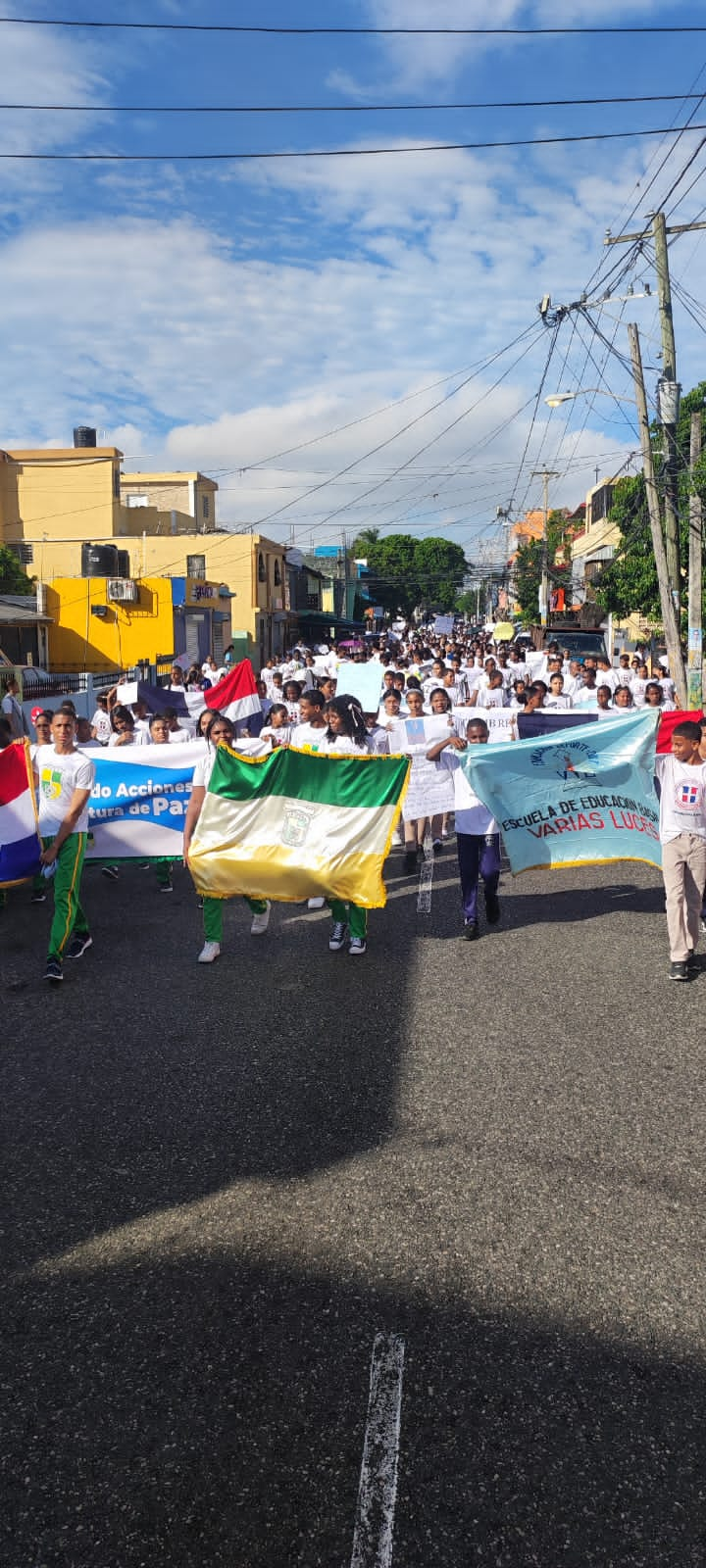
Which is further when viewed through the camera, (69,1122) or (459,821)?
(459,821)

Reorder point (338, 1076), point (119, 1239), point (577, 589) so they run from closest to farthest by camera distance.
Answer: point (119, 1239) < point (338, 1076) < point (577, 589)

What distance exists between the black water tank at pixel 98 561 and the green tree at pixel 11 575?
2.17 m

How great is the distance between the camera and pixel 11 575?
3888 centimetres

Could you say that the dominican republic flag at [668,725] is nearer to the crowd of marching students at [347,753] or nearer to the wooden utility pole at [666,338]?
the crowd of marching students at [347,753]

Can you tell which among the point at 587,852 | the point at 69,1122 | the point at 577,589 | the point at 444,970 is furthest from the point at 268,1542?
the point at 577,589

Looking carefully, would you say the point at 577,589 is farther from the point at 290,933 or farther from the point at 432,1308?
the point at 432,1308

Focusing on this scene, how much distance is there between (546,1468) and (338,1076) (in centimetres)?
299

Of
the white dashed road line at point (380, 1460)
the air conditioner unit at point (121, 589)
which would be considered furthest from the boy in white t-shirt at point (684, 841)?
the air conditioner unit at point (121, 589)

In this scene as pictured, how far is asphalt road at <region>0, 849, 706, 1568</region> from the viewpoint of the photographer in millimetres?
3146

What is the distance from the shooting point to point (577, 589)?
228 ft

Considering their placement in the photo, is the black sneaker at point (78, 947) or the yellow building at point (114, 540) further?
the yellow building at point (114, 540)

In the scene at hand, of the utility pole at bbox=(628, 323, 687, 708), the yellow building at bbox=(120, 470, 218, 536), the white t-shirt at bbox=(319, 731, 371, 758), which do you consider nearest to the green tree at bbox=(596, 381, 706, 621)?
the utility pole at bbox=(628, 323, 687, 708)

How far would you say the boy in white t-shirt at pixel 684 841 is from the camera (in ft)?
25.9

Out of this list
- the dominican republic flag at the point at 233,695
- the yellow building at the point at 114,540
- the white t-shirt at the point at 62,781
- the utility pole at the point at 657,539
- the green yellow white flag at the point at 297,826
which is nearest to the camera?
the white t-shirt at the point at 62,781
